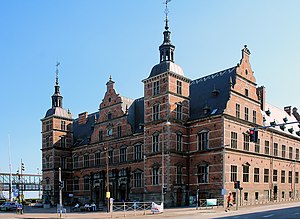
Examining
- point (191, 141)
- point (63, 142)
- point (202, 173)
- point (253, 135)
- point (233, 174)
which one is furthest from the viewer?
point (63, 142)

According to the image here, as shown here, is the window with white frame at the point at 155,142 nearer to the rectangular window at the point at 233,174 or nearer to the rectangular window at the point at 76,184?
the rectangular window at the point at 233,174

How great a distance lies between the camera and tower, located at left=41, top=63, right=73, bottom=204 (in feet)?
239

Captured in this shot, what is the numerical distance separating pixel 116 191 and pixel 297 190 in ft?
99.4

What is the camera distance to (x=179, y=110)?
52.9 meters

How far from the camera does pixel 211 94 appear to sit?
54125mm

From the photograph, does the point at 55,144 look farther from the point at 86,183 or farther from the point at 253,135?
the point at 253,135

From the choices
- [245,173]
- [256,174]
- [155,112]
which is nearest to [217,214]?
[245,173]

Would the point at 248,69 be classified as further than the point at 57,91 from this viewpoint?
No

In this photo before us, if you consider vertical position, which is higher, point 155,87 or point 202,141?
point 155,87

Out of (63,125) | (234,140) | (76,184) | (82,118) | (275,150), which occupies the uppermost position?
(82,118)

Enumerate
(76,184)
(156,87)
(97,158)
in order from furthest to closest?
1. (76,184)
2. (97,158)
3. (156,87)

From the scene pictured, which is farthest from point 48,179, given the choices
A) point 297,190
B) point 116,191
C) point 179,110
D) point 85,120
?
point 297,190

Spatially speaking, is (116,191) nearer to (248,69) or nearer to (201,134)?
(201,134)

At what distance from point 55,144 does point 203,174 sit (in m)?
34.0
